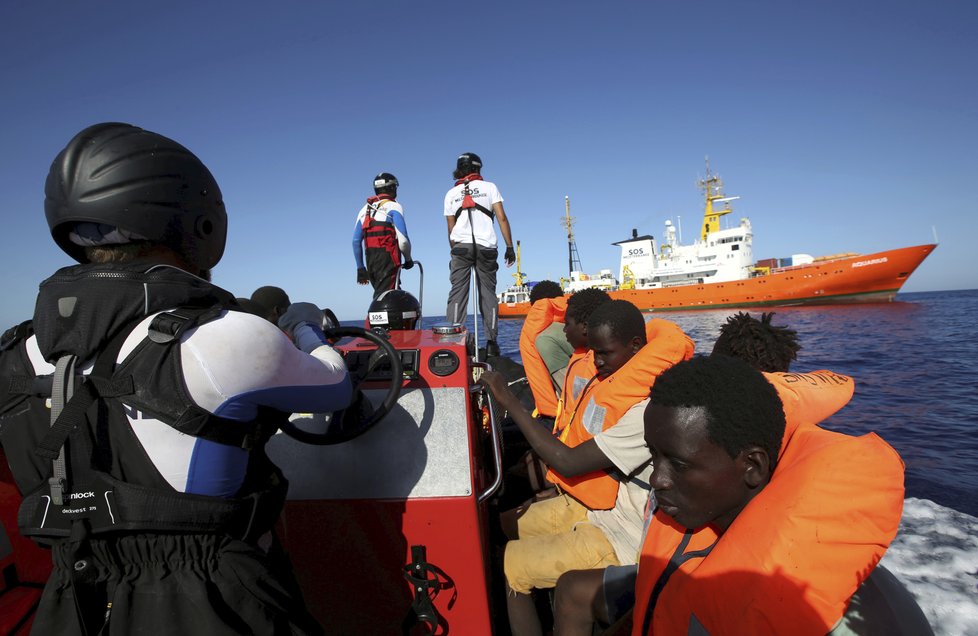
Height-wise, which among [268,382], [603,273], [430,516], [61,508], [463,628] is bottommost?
[463,628]

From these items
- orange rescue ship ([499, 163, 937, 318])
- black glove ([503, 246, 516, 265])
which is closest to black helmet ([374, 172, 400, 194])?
black glove ([503, 246, 516, 265])

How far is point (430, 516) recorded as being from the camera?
196 centimetres

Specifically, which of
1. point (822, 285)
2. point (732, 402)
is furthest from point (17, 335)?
point (822, 285)

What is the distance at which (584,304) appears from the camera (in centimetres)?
416

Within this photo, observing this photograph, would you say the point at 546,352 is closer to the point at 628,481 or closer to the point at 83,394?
the point at 628,481

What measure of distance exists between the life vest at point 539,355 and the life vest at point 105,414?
3563 millimetres

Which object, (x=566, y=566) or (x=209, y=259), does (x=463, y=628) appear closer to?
(x=566, y=566)

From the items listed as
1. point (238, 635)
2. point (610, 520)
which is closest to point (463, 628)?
point (610, 520)

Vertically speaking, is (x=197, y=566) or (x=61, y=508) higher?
(x=61, y=508)

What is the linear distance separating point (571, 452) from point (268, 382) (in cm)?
171

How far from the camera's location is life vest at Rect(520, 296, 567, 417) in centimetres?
456

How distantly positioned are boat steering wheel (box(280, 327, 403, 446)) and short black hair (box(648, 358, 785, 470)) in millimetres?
929

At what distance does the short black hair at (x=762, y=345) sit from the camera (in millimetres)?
2818

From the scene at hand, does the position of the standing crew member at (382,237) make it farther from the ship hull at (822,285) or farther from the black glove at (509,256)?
the ship hull at (822,285)
